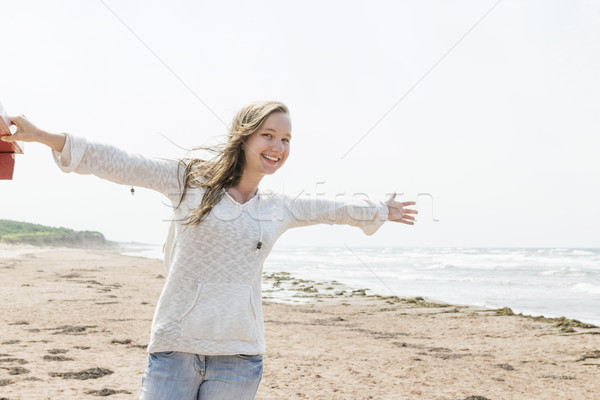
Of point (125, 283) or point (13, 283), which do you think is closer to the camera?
point (13, 283)

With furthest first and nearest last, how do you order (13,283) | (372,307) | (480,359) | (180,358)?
(13,283)
(372,307)
(480,359)
(180,358)

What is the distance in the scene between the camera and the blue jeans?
75.7 inches

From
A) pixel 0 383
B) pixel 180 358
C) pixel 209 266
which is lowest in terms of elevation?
pixel 0 383

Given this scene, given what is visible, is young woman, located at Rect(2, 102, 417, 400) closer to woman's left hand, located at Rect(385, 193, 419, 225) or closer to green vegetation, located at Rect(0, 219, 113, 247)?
woman's left hand, located at Rect(385, 193, 419, 225)

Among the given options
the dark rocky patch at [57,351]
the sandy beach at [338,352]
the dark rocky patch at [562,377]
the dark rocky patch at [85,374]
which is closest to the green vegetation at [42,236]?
the sandy beach at [338,352]

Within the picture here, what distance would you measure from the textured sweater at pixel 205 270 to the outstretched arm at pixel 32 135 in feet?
0.55

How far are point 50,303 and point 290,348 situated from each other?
5.77 meters

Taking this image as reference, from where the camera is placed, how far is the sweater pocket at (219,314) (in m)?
1.97

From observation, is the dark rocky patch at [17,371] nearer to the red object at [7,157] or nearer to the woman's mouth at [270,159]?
the red object at [7,157]

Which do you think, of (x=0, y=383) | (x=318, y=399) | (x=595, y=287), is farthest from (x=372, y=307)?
(x=595, y=287)

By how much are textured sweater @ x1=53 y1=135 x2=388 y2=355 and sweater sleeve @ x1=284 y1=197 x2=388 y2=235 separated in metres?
0.25

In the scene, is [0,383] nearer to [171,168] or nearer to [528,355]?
[171,168]

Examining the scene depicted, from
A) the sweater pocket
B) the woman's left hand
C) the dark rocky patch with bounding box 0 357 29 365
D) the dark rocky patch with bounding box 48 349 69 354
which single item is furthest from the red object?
the dark rocky patch with bounding box 48 349 69 354

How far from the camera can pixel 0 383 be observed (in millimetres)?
5027
